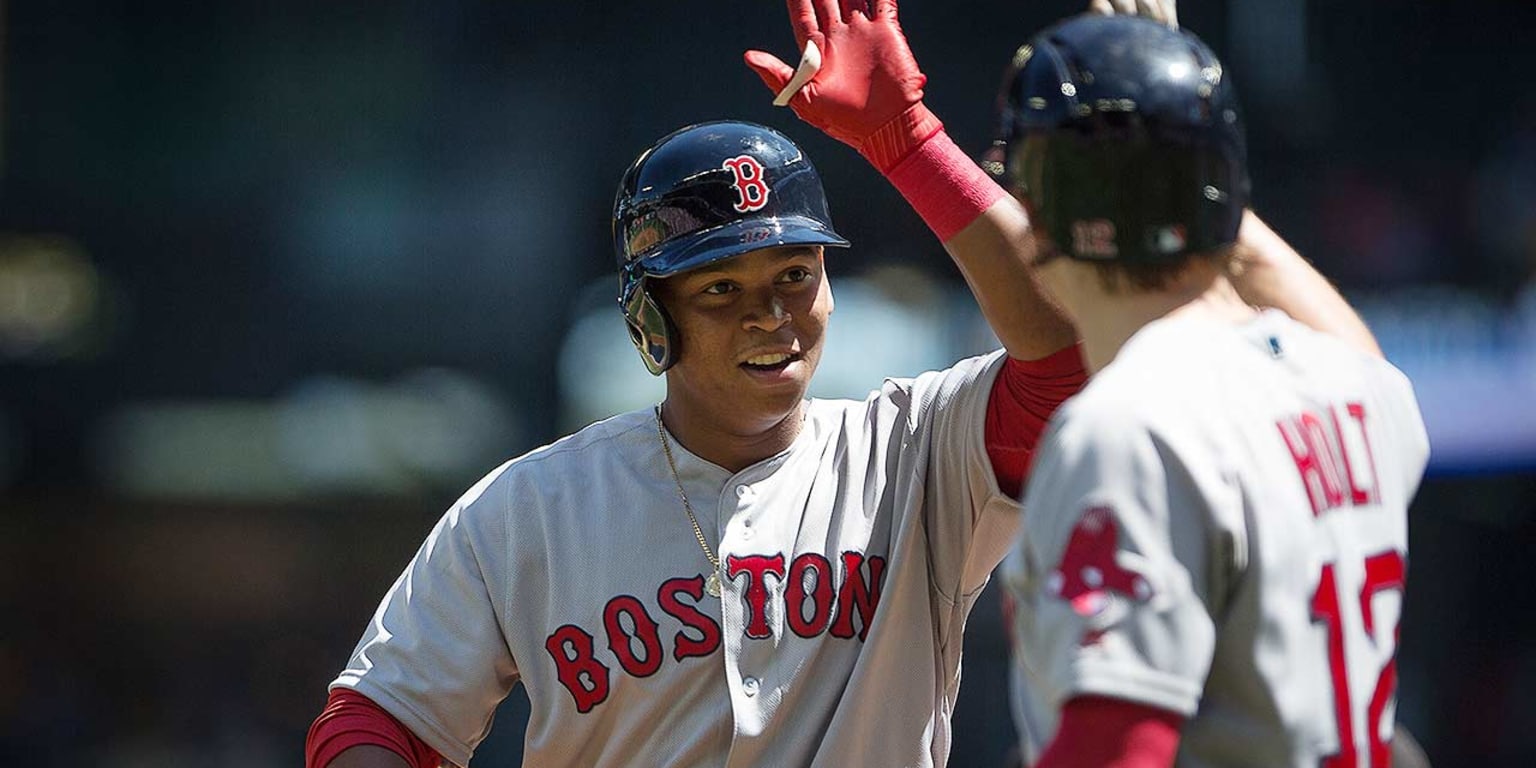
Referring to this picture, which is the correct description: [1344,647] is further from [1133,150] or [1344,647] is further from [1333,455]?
[1133,150]

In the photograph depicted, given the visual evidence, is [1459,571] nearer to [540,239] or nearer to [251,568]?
[540,239]

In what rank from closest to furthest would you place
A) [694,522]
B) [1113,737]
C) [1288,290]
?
[1113,737] < [1288,290] < [694,522]

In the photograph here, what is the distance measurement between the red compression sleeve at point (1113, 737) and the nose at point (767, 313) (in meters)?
1.33

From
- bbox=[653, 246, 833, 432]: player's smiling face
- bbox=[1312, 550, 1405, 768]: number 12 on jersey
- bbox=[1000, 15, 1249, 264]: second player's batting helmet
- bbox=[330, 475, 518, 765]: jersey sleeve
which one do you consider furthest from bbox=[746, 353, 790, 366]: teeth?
bbox=[1312, 550, 1405, 768]: number 12 on jersey

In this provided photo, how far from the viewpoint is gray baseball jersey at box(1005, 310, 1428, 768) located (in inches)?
63.9

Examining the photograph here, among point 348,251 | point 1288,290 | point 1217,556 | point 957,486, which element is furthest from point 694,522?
point 348,251

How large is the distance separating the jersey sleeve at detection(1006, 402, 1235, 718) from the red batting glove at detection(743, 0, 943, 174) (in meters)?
1.18

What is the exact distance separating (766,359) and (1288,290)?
943mm

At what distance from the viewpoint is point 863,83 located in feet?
9.29

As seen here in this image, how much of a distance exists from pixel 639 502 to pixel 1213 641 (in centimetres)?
139

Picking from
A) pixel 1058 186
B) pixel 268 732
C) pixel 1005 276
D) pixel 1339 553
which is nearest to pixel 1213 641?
pixel 1339 553

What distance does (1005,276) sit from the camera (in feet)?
8.91

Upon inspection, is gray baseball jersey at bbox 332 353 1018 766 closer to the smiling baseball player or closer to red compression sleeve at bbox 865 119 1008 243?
the smiling baseball player

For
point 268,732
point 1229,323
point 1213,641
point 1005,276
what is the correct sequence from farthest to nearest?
1. point 268,732
2. point 1005,276
3. point 1229,323
4. point 1213,641
